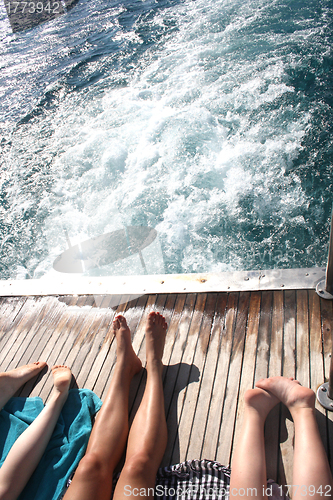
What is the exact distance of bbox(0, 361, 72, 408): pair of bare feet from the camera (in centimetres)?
183

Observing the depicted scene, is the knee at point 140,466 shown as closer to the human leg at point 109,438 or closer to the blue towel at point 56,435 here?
the human leg at point 109,438

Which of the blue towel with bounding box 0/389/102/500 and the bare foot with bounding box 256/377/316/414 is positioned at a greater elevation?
the bare foot with bounding box 256/377/316/414

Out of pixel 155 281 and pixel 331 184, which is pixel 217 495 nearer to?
pixel 155 281

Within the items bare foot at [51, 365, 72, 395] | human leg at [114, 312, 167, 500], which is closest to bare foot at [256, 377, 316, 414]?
human leg at [114, 312, 167, 500]

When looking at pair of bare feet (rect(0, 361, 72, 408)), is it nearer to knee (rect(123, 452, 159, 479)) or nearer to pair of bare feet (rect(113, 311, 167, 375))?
pair of bare feet (rect(113, 311, 167, 375))

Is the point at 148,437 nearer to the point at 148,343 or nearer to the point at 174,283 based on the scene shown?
the point at 148,343

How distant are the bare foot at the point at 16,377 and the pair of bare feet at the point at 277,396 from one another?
1253 mm

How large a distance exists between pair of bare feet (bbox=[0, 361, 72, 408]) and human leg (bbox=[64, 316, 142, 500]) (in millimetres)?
316

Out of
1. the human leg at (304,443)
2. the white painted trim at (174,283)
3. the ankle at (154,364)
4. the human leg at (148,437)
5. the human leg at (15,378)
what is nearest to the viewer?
the human leg at (304,443)

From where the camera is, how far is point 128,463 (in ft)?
4.48

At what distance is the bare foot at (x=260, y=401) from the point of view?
149 centimetres

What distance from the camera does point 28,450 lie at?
59.7 inches

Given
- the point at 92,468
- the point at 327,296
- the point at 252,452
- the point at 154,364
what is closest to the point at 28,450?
the point at 92,468

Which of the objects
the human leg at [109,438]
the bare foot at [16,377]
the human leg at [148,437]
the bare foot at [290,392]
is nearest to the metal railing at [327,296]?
the bare foot at [290,392]
